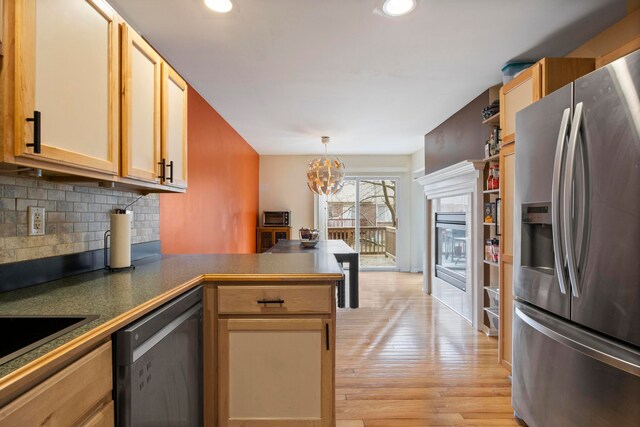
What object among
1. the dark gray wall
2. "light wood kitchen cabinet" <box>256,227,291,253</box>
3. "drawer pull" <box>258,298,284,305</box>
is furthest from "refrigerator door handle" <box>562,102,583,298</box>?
"light wood kitchen cabinet" <box>256,227,291,253</box>

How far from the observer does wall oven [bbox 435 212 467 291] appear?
3.86 meters

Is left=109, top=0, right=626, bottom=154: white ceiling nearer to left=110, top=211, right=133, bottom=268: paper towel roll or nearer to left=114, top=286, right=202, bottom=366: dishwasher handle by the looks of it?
left=110, top=211, right=133, bottom=268: paper towel roll

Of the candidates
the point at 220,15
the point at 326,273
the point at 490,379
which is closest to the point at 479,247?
the point at 490,379

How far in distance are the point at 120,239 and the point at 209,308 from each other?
1.96 ft

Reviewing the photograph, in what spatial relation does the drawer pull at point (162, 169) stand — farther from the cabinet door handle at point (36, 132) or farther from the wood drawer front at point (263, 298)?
the cabinet door handle at point (36, 132)

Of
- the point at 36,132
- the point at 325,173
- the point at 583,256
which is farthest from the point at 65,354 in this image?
the point at 325,173

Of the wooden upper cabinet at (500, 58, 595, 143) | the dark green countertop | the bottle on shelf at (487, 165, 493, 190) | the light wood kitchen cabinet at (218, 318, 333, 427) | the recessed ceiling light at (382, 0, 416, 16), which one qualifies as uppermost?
the recessed ceiling light at (382, 0, 416, 16)

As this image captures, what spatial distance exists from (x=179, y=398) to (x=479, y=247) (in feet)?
9.81

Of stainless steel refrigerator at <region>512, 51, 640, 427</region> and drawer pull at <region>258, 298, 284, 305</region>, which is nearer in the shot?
stainless steel refrigerator at <region>512, 51, 640, 427</region>

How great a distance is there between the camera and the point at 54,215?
1.52 metres

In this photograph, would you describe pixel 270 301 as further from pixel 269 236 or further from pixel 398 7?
pixel 269 236

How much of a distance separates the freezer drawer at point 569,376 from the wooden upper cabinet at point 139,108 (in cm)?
202

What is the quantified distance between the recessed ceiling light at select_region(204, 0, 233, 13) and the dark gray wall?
2495 millimetres

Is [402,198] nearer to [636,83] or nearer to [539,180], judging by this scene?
[539,180]
